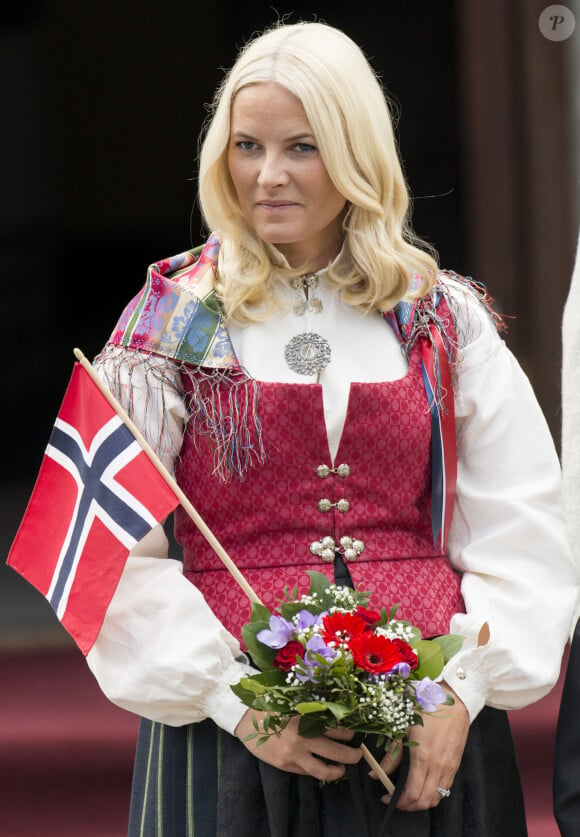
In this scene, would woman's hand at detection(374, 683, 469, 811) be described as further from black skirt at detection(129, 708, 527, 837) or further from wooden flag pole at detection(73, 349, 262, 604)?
wooden flag pole at detection(73, 349, 262, 604)

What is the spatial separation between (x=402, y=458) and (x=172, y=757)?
575mm

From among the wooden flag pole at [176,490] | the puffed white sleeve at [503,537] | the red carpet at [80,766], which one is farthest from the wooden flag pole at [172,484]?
the red carpet at [80,766]

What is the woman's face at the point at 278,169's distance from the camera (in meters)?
2.20

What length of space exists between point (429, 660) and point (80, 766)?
211cm

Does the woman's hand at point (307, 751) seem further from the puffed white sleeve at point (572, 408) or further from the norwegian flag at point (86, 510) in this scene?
the puffed white sleeve at point (572, 408)

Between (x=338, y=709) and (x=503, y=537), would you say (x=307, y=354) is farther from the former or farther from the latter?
(x=338, y=709)

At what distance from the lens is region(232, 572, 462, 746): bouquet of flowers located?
1914 millimetres

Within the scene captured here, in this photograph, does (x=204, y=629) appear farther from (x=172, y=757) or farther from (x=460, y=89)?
(x=460, y=89)

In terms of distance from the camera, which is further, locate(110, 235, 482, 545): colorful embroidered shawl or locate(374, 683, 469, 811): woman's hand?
locate(110, 235, 482, 545): colorful embroidered shawl

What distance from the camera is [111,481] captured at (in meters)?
2.14

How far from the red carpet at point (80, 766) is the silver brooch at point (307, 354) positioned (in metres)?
1.82

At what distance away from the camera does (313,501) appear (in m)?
2.24

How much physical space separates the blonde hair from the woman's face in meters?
0.02

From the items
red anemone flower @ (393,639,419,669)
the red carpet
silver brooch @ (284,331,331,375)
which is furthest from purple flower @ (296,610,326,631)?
the red carpet
